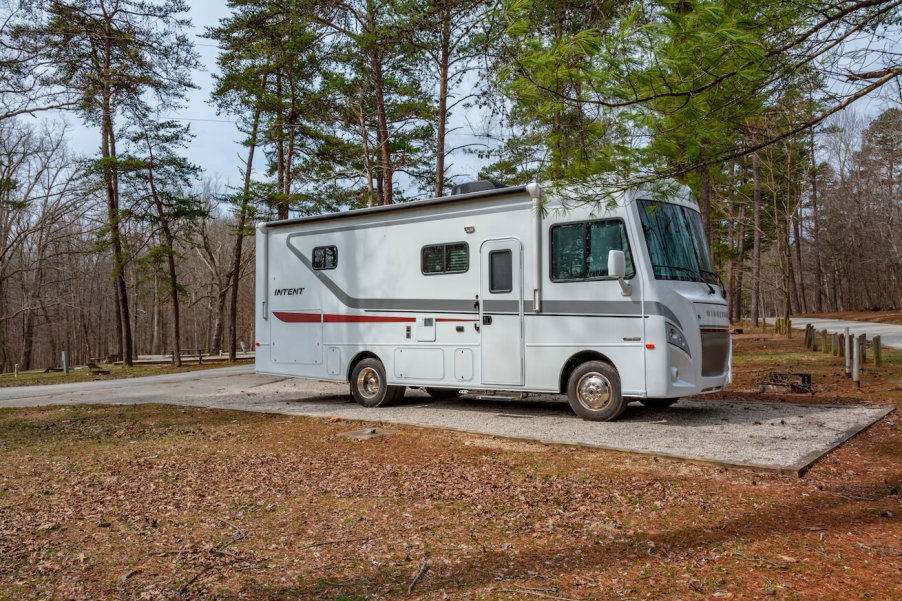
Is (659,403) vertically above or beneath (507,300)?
beneath

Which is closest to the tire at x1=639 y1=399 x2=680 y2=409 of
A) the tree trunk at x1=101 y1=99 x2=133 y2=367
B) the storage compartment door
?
the storage compartment door

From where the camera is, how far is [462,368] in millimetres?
9727

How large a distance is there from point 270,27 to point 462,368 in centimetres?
1451

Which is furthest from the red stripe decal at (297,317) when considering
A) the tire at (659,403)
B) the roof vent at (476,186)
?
the tire at (659,403)

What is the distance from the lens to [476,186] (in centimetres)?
1038

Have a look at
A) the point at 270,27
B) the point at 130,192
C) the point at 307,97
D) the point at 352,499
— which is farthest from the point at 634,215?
the point at 130,192

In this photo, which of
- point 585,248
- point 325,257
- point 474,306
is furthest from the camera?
point 325,257

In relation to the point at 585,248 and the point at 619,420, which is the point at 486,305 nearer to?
the point at 585,248

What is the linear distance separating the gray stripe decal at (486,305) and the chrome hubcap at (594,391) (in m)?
0.84

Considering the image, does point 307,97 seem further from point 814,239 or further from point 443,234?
point 814,239

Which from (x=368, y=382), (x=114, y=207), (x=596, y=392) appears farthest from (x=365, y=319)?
(x=114, y=207)

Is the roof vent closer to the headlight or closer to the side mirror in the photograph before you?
the side mirror

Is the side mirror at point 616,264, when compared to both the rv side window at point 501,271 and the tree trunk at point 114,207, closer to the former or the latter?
the rv side window at point 501,271

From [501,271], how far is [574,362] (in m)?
1.60
